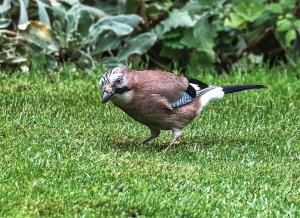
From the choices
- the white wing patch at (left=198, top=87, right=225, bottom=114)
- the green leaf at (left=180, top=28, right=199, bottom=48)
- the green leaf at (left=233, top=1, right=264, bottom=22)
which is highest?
the white wing patch at (left=198, top=87, right=225, bottom=114)

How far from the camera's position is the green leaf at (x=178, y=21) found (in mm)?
9578

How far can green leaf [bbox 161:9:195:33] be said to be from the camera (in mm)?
9578

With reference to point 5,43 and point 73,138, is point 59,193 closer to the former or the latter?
point 73,138

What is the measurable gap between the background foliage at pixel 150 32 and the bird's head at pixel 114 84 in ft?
11.5

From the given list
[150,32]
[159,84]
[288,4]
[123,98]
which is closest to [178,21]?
[150,32]

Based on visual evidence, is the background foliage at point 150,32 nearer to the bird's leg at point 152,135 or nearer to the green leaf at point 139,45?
the green leaf at point 139,45

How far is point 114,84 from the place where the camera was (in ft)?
18.3

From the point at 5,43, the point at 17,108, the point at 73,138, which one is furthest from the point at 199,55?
the point at 73,138

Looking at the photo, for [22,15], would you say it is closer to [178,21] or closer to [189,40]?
[178,21]

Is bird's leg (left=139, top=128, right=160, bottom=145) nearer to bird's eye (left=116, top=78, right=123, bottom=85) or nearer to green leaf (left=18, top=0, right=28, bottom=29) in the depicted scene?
bird's eye (left=116, top=78, right=123, bottom=85)

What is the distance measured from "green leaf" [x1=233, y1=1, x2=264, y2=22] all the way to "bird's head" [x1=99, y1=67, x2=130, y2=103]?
3.91 meters

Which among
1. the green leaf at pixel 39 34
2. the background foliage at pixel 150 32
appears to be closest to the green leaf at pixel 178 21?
the background foliage at pixel 150 32

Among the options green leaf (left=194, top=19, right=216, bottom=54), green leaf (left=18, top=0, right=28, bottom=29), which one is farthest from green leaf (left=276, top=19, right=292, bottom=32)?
green leaf (left=18, top=0, right=28, bottom=29)

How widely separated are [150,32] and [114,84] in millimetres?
4425
